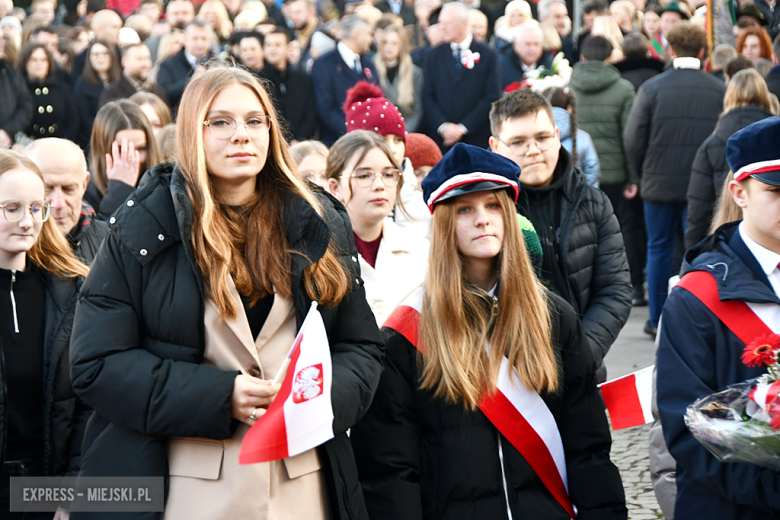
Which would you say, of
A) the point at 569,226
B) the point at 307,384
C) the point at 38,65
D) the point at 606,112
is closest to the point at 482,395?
the point at 307,384

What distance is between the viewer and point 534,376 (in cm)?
302

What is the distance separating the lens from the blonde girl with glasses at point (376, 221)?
4352 millimetres

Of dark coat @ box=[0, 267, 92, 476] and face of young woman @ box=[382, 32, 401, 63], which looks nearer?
dark coat @ box=[0, 267, 92, 476]

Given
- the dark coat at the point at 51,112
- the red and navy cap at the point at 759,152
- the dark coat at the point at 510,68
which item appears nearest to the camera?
the red and navy cap at the point at 759,152

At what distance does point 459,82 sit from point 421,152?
350 centimetres

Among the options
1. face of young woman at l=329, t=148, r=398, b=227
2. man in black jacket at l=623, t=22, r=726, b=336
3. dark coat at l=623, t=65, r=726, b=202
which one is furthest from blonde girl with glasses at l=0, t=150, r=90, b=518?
dark coat at l=623, t=65, r=726, b=202

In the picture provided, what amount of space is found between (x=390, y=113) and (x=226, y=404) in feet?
11.8

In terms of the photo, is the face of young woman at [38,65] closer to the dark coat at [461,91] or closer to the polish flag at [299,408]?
the dark coat at [461,91]

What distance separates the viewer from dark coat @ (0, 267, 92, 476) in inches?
131

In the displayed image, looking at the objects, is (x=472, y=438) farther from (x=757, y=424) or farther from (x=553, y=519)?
(x=757, y=424)

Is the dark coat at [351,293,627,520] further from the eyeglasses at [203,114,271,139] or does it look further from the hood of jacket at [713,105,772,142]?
the hood of jacket at [713,105,772,142]

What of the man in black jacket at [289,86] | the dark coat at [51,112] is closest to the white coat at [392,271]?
the man in black jacket at [289,86]

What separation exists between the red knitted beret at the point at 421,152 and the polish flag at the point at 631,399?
11.3 feet

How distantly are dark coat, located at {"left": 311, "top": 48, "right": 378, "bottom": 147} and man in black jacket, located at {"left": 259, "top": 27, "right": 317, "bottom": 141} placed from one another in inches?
4.1
